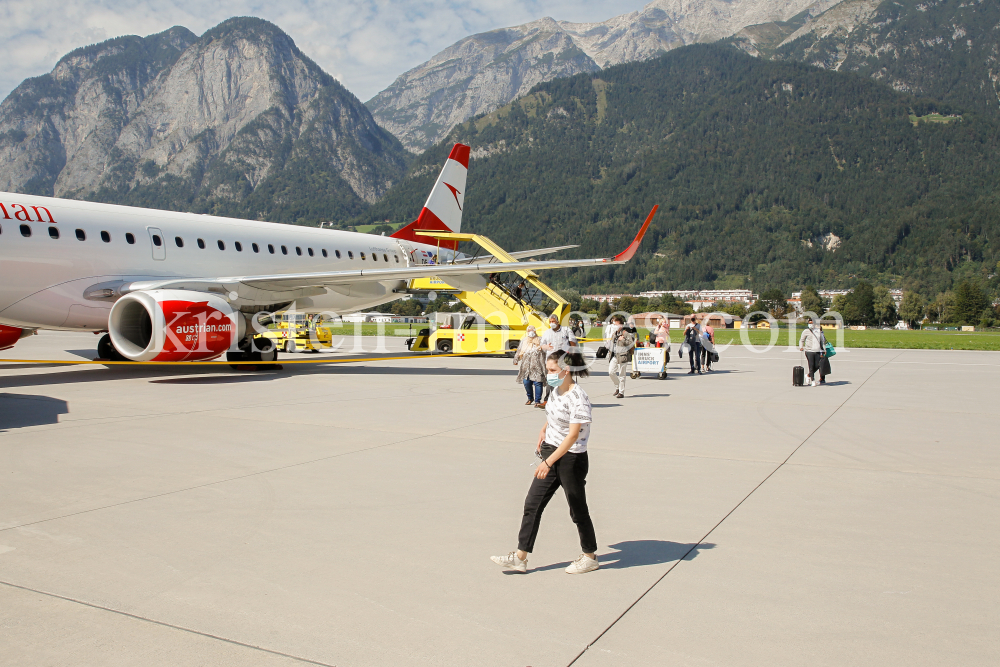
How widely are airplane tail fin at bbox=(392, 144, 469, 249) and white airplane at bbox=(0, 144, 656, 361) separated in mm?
6719

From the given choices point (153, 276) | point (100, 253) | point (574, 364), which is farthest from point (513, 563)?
point (153, 276)

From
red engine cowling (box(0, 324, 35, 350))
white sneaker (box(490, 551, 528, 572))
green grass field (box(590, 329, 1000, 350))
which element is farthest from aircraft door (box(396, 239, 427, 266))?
white sneaker (box(490, 551, 528, 572))

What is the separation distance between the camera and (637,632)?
350cm

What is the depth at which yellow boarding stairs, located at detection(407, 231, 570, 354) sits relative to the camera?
2531 centimetres

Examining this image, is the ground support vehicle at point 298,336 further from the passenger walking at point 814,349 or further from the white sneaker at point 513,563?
the white sneaker at point 513,563

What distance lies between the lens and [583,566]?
4332mm

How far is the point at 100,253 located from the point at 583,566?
1448 cm

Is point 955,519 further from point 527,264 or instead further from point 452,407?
point 527,264

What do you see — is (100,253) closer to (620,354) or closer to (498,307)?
(620,354)

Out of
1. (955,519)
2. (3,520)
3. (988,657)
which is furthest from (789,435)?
(3,520)

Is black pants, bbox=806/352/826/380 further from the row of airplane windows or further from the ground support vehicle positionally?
the ground support vehicle

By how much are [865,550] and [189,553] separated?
4.71 metres

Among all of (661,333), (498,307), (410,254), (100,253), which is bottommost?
(661,333)

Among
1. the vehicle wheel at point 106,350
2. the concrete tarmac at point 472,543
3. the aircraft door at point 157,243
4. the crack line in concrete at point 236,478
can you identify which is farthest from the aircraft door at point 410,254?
the crack line in concrete at point 236,478
